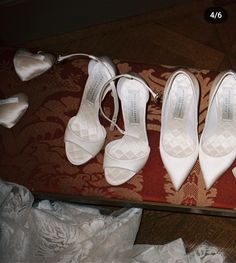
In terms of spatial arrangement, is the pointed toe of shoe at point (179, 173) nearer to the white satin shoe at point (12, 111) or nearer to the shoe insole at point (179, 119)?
the shoe insole at point (179, 119)

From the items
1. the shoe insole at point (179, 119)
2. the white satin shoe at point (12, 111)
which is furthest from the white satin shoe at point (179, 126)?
the white satin shoe at point (12, 111)

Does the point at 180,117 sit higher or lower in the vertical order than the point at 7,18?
lower

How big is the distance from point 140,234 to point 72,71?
1.68 ft

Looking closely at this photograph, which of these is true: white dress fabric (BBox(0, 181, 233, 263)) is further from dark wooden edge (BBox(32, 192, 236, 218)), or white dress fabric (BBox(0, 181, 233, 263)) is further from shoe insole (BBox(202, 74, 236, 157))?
shoe insole (BBox(202, 74, 236, 157))

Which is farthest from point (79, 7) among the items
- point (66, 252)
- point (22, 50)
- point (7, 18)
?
point (66, 252)

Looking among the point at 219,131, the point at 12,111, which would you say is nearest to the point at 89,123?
the point at 12,111

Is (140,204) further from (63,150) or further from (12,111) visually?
(12,111)

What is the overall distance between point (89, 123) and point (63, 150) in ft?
0.32

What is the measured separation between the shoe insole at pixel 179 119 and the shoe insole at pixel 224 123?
5 centimetres

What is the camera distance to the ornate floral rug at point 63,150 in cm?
106

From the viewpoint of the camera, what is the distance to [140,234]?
1286 mm

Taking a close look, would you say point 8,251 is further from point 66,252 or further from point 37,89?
point 37,89

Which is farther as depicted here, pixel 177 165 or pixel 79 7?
pixel 79 7

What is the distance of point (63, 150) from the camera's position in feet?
→ 3.70
